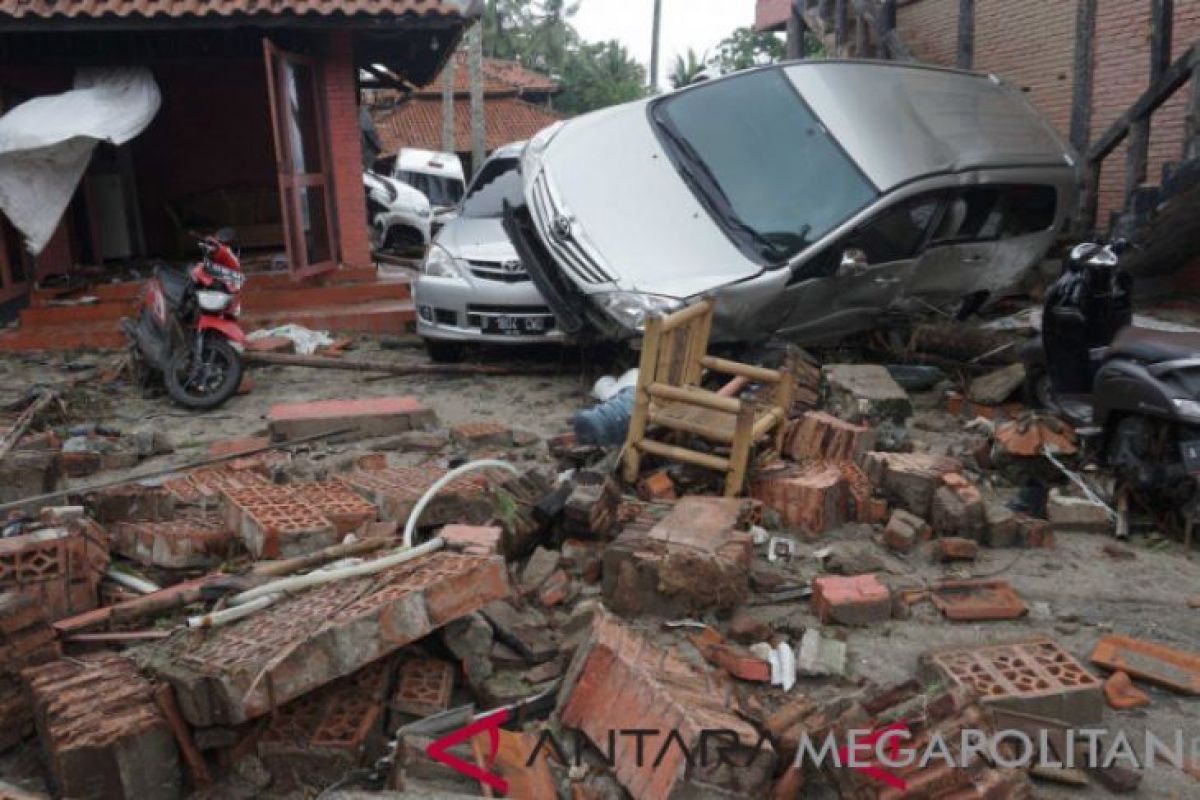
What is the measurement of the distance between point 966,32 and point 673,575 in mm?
10653

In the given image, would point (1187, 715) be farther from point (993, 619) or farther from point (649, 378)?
point (649, 378)

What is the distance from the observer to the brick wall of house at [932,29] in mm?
13008

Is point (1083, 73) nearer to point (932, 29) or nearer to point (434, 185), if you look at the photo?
point (932, 29)

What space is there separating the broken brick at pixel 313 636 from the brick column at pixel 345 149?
778 cm

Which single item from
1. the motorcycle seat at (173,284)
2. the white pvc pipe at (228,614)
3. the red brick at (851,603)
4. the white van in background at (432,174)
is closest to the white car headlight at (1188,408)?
the red brick at (851,603)

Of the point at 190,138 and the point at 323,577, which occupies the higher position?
the point at 190,138

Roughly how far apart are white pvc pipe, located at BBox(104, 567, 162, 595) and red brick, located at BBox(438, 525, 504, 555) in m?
1.11

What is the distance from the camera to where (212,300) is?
694cm

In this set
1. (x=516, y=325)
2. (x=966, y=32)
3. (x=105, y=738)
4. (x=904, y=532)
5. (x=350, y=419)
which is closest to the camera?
(x=105, y=738)

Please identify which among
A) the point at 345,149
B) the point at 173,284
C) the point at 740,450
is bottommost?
the point at 740,450

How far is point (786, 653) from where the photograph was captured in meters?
3.27

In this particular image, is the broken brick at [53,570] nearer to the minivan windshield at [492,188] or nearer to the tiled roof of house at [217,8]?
the minivan windshield at [492,188]

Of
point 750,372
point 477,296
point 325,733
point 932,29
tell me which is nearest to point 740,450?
A: point 750,372

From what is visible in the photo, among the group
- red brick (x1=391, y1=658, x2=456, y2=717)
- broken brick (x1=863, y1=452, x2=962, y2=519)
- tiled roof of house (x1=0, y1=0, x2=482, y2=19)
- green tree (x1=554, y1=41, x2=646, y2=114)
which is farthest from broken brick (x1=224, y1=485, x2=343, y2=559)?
green tree (x1=554, y1=41, x2=646, y2=114)
